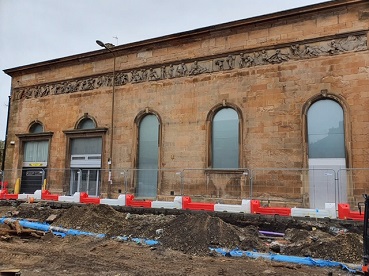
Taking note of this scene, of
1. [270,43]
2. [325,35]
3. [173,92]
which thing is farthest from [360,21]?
[173,92]

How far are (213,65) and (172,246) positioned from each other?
11.1 m

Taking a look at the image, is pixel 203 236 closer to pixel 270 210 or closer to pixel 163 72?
pixel 270 210

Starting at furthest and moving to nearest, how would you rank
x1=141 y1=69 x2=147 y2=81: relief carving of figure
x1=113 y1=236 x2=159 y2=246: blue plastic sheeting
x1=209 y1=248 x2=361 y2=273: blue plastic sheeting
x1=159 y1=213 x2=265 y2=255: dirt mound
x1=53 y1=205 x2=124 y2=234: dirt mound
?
x1=141 y1=69 x2=147 y2=81: relief carving of figure < x1=53 y1=205 x2=124 y2=234: dirt mound < x1=113 y1=236 x2=159 y2=246: blue plastic sheeting < x1=159 y1=213 x2=265 y2=255: dirt mound < x1=209 y1=248 x2=361 y2=273: blue plastic sheeting

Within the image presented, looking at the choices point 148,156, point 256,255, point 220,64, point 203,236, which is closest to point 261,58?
point 220,64

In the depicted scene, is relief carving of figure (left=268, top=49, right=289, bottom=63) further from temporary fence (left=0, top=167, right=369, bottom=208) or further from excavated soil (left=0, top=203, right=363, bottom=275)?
excavated soil (left=0, top=203, right=363, bottom=275)

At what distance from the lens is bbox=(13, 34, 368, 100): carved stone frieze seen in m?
15.4

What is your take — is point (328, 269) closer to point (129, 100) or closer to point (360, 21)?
point (360, 21)

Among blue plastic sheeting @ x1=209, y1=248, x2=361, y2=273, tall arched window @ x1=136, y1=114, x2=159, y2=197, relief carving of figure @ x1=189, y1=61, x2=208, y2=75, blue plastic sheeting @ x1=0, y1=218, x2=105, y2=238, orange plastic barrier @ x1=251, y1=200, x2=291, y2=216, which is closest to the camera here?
blue plastic sheeting @ x1=209, y1=248, x2=361, y2=273

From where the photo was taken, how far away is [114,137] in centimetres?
2034

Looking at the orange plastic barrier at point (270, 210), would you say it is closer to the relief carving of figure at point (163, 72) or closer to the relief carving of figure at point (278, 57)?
the relief carving of figure at point (278, 57)

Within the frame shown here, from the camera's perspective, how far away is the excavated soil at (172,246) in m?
7.73

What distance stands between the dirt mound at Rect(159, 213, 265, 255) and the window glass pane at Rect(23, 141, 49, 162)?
49.4 ft

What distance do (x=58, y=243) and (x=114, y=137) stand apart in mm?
10608

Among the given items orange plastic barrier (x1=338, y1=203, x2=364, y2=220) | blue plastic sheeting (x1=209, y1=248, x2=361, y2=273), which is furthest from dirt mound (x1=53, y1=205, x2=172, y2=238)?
orange plastic barrier (x1=338, y1=203, x2=364, y2=220)
